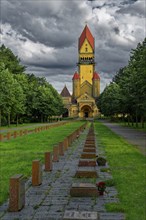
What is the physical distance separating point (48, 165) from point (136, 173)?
3098 mm

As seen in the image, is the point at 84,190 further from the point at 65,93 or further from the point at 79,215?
the point at 65,93

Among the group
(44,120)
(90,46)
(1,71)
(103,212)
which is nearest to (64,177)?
(103,212)

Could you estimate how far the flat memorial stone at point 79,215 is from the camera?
6.59 metres

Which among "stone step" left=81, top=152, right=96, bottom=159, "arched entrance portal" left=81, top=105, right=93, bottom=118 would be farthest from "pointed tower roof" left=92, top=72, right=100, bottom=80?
"stone step" left=81, top=152, right=96, bottom=159

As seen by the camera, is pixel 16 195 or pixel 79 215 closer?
pixel 79 215

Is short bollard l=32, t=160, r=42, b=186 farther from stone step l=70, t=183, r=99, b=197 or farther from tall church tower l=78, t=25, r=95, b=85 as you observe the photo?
tall church tower l=78, t=25, r=95, b=85

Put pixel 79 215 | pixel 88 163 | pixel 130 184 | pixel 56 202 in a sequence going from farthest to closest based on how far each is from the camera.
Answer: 1. pixel 88 163
2. pixel 130 184
3. pixel 56 202
4. pixel 79 215

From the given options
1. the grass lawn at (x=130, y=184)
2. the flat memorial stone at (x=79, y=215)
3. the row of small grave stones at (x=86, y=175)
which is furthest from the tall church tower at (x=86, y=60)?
the flat memorial stone at (x=79, y=215)

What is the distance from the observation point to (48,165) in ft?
42.1

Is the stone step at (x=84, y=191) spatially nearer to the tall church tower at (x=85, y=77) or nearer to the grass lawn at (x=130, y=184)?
the grass lawn at (x=130, y=184)

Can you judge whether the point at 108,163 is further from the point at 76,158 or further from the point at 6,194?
the point at 6,194

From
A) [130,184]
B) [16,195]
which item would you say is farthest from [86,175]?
[16,195]

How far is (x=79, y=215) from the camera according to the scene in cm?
678

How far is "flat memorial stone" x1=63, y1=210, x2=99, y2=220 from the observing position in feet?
21.6
